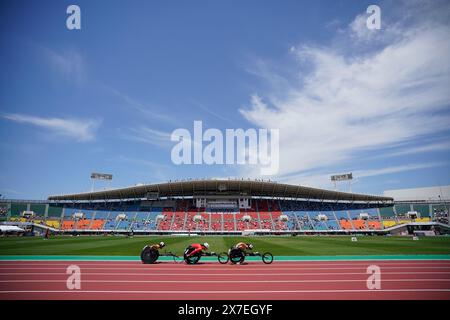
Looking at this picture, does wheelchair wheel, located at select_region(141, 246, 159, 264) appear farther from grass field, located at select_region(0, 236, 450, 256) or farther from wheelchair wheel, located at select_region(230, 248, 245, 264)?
grass field, located at select_region(0, 236, 450, 256)

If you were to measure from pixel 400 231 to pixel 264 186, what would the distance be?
3110cm

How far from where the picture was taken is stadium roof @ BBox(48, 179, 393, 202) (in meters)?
59.3

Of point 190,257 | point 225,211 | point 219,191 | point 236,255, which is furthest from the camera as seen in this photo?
point 219,191

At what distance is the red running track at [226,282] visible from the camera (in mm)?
7625

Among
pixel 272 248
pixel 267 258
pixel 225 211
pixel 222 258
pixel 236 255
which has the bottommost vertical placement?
pixel 225 211

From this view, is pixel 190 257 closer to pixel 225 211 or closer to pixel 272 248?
pixel 272 248

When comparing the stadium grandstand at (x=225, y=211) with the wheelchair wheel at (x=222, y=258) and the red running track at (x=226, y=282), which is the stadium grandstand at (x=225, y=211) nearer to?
the wheelchair wheel at (x=222, y=258)

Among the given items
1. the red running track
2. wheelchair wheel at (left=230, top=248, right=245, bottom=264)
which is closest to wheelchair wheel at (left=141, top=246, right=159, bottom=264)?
the red running track

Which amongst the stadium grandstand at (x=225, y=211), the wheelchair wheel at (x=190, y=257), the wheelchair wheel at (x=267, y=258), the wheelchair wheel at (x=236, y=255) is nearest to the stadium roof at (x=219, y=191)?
the stadium grandstand at (x=225, y=211)

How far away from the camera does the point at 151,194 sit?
2516 inches

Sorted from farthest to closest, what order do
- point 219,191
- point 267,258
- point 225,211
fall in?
1. point 219,191
2. point 225,211
3. point 267,258

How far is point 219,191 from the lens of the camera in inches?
2506

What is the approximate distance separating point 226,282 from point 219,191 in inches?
2154

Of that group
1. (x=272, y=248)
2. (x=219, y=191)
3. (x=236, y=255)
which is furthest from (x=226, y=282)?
(x=219, y=191)
